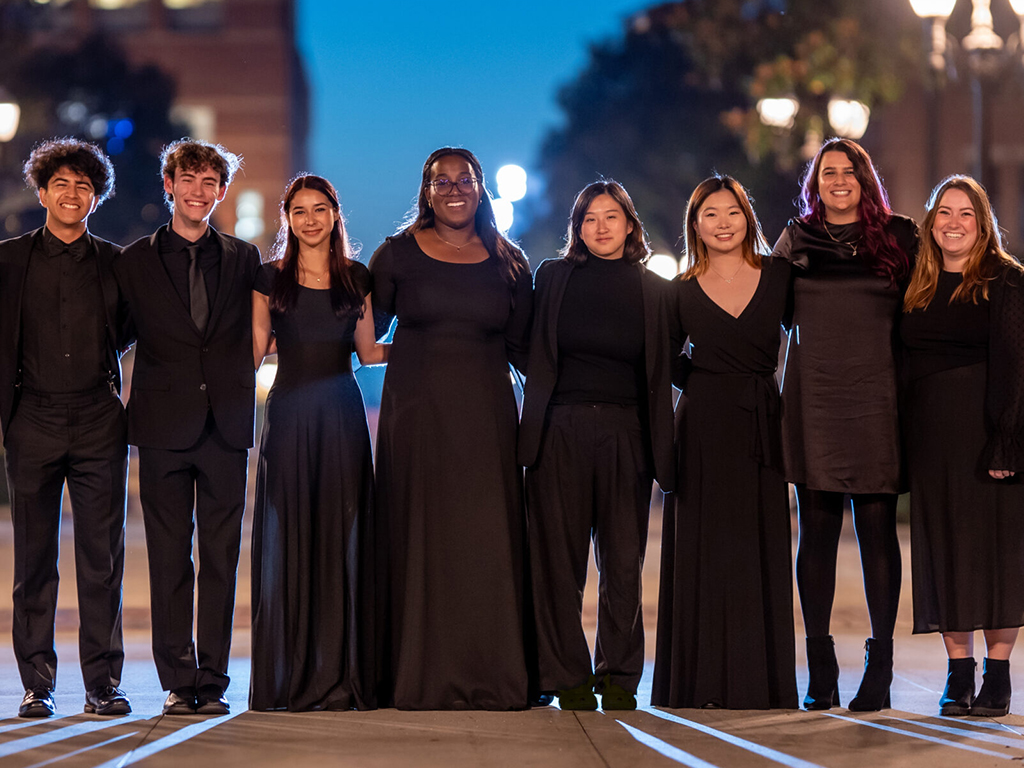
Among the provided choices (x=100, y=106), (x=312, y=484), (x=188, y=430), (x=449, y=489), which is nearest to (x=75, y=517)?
(x=188, y=430)

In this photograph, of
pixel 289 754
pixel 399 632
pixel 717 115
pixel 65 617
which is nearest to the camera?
pixel 289 754

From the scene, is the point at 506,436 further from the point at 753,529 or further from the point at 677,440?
the point at 753,529

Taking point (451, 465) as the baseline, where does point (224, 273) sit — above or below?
above

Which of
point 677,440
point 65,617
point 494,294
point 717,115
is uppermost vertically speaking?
point 717,115

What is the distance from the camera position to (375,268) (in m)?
5.71

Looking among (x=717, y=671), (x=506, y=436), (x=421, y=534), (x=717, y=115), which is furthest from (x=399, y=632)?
(x=717, y=115)

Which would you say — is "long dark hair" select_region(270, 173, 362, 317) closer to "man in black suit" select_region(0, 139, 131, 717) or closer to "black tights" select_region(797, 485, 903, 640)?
"man in black suit" select_region(0, 139, 131, 717)

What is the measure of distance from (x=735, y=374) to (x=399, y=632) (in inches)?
73.2

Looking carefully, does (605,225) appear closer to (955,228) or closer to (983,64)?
(955,228)

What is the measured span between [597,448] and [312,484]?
1255mm

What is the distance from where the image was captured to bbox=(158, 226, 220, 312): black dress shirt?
17.8ft

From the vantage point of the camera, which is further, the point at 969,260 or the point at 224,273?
the point at 969,260

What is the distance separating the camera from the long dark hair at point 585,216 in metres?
5.66

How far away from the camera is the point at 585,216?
5.67m
